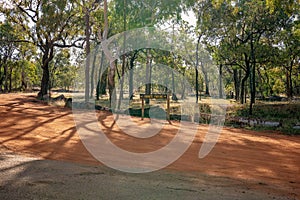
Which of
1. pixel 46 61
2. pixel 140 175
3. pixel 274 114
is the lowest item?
pixel 140 175

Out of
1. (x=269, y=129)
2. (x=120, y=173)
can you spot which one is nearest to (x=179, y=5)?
(x=269, y=129)

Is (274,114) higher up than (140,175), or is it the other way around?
(274,114)

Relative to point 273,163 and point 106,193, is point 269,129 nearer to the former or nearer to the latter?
point 273,163

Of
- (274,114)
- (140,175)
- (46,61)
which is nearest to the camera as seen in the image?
(140,175)

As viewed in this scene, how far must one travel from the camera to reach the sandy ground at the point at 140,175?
425cm

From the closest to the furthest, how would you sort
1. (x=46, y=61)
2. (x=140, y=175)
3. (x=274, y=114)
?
(x=140, y=175)
(x=274, y=114)
(x=46, y=61)

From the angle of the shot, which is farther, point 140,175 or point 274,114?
point 274,114

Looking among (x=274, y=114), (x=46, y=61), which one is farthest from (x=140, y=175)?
(x=46, y=61)

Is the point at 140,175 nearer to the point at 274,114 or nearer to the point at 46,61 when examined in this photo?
the point at 274,114

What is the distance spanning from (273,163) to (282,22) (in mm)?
18290

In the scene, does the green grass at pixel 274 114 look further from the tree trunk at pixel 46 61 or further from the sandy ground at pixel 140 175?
the tree trunk at pixel 46 61

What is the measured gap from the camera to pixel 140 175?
5367 millimetres

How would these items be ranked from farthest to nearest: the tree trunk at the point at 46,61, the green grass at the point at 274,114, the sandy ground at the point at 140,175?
the tree trunk at the point at 46,61
the green grass at the point at 274,114
the sandy ground at the point at 140,175

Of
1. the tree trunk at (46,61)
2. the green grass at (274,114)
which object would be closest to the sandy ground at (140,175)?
the green grass at (274,114)
